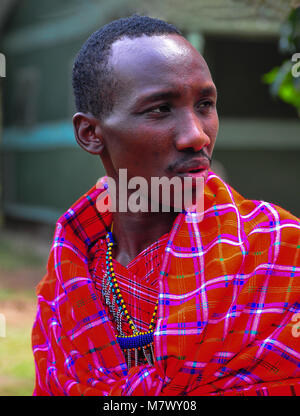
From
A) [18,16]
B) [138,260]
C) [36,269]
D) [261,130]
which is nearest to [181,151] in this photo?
[138,260]

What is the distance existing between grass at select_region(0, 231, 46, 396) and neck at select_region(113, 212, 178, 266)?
3.05 metres

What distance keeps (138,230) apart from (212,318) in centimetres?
41

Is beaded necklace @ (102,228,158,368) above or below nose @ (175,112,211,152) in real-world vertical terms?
below

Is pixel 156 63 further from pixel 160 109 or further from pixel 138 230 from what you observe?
pixel 138 230

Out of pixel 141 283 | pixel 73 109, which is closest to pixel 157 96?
pixel 141 283

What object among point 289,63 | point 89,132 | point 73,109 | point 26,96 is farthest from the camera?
point 26,96

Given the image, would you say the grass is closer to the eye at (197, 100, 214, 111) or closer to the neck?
the neck

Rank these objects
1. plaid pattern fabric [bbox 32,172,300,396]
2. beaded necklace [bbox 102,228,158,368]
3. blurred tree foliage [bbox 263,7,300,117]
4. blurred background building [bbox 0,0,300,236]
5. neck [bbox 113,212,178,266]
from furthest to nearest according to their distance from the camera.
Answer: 1. blurred background building [bbox 0,0,300,236]
2. blurred tree foliage [bbox 263,7,300,117]
3. neck [bbox 113,212,178,266]
4. beaded necklace [bbox 102,228,158,368]
5. plaid pattern fabric [bbox 32,172,300,396]

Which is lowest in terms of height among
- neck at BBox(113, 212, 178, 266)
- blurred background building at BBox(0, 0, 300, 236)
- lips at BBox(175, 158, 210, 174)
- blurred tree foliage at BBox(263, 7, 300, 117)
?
neck at BBox(113, 212, 178, 266)

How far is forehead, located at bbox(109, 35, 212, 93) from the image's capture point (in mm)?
1645

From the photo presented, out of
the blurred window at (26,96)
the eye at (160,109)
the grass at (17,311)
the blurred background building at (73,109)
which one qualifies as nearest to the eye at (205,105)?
the eye at (160,109)

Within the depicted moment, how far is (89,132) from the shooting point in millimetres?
1846

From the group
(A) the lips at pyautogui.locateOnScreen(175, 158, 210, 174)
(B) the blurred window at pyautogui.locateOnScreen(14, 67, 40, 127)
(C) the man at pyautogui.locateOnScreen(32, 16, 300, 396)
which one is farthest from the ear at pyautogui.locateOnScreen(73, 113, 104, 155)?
(B) the blurred window at pyautogui.locateOnScreen(14, 67, 40, 127)

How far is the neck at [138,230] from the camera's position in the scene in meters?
1.89
